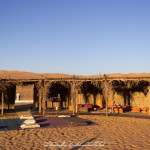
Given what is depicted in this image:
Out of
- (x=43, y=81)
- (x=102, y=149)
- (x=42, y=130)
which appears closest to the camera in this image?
(x=102, y=149)

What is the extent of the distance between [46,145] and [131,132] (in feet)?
15.0

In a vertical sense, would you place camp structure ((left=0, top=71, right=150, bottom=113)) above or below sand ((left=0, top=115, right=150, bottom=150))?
above

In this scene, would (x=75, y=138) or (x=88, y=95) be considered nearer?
(x=75, y=138)

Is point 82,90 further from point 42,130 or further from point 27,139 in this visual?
point 27,139

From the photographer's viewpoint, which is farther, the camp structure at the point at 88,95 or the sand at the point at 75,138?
the camp structure at the point at 88,95

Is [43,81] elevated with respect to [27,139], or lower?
elevated

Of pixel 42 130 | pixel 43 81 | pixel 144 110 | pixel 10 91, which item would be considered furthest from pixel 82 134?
pixel 10 91

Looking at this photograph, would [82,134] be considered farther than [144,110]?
No

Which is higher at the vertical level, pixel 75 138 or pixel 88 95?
pixel 88 95

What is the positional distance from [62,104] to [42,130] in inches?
486

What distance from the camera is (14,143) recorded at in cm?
794

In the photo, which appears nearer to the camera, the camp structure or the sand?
the sand

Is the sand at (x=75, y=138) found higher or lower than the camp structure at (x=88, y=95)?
lower

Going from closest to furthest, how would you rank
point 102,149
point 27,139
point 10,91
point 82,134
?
1. point 102,149
2. point 27,139
3. point 82,134
4. point 10,91
